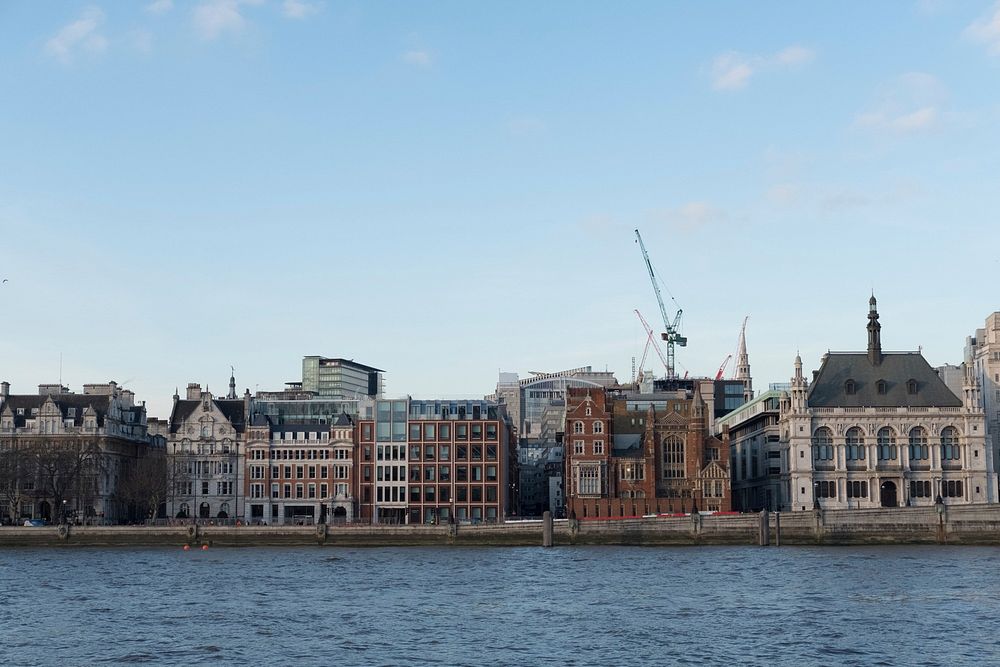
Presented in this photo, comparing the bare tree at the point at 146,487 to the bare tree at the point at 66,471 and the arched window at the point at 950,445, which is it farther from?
the arched window at the point at 950,445

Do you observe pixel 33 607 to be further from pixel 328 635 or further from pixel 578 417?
pixel 578 417

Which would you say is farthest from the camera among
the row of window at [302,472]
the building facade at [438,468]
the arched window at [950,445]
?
the row of window at [302,472]

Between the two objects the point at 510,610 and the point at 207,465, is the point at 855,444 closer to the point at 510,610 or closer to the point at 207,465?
the point at 207,465

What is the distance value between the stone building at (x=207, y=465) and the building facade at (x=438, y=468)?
2157 cm

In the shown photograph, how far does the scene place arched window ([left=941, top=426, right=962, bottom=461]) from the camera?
179 meters

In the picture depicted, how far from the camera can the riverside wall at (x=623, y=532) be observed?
14638 cm

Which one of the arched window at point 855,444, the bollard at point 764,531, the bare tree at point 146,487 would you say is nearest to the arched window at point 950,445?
the arched window at point 855,444

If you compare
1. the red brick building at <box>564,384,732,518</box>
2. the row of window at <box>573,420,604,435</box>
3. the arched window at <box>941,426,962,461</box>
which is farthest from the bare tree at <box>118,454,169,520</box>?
the arched window at <box>941,426,962,461</box>

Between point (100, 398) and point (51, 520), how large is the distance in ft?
74.2

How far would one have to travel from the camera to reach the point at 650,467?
183 m

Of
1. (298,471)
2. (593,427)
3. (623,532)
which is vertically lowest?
(623,532)

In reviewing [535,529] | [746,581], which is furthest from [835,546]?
[746,581]

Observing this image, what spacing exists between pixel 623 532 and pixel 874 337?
5511 cm

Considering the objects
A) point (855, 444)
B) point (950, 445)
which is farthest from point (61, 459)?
point (950, 445)
